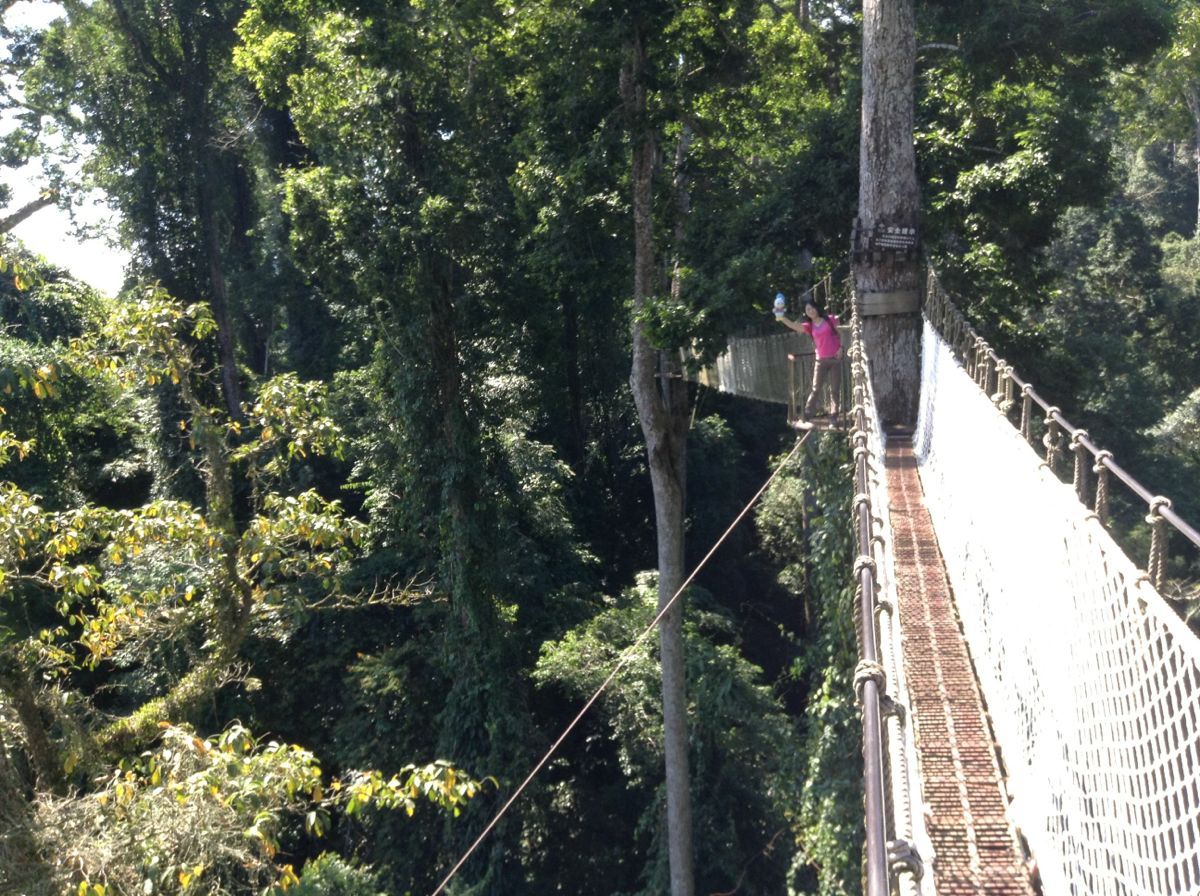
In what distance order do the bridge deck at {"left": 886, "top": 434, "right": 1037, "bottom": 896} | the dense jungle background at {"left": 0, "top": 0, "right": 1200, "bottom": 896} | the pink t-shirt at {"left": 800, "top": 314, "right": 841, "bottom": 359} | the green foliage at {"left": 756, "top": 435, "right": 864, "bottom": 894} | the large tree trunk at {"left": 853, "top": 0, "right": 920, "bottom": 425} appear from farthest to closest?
1. the large tree trunk at {"left": 853, "top": 0, "right": 920, "bottom": 425}
2. the pink t-shirt at {"left": 800, "top": 314, "right": 841, "bottom": 359}
3. the green foliage at {"left": 756, "top": 435, "right": 864, "bottom": 894}
4. the dense jungle background at {"left": 0, "top": 0, "right": 1200, "bottom": 896}
5. the bridge deck at {"left": 886, "top": 434, "right": 1037, "bottom": 896}

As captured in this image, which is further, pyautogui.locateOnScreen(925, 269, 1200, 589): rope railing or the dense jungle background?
the dense jungle background

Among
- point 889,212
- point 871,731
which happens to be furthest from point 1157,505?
point 889,212

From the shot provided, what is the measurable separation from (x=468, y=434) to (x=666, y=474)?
2.55 meters

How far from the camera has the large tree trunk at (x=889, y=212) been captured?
28.2 ft

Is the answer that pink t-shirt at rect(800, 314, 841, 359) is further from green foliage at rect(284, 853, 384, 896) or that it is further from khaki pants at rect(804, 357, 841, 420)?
green foliage at rect(284, 853, 384, 896)

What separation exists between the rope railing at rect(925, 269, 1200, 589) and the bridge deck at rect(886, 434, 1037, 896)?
682 mm

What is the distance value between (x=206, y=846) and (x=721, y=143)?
30.0 ft

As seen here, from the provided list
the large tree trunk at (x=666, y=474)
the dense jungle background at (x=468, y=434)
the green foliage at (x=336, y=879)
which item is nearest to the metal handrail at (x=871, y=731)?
the dense jungle background at (x=468, y=434)

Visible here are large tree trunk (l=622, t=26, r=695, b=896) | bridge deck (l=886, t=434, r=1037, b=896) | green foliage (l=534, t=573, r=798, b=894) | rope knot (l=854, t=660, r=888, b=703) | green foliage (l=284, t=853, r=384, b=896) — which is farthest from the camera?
green foliage (l=534, t=573, r=798, b=894)

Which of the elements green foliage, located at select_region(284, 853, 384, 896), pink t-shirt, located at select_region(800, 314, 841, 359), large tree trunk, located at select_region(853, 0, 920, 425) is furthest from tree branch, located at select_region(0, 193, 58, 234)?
large tree trunk, located at select_region(853, 0, 920, 425)

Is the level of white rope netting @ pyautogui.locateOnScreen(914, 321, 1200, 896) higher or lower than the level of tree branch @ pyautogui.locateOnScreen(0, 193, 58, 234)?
lower

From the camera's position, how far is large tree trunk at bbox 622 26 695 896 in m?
10.9

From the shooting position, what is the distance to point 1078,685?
2.49m

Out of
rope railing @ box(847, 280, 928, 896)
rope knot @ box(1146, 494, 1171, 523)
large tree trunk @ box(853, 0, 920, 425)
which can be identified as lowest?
rope railing @ box(847, 280, 928, 896)
